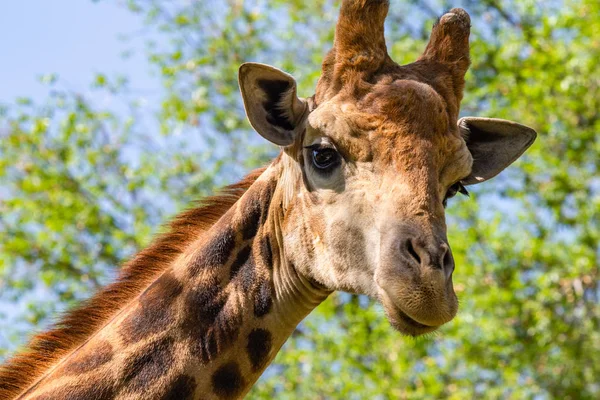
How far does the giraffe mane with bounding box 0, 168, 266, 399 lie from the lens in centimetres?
639

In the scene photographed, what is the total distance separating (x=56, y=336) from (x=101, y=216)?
49.7 ft

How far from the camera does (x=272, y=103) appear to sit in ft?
21.8

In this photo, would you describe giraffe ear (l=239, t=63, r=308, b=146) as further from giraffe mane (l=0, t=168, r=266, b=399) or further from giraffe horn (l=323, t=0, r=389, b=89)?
giraffe mane (l=0, t=168, r=266, b=399)

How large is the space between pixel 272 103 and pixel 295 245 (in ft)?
3.43

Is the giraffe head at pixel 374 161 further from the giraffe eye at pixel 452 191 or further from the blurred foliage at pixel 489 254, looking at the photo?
the blurred foliage at pixel 489 254

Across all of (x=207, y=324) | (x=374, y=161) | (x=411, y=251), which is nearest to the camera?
(x=411, y=251)

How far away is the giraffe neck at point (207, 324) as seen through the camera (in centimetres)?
591

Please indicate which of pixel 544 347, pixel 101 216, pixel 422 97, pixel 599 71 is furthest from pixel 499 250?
pixel 422 97

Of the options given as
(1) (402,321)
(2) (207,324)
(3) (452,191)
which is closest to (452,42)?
(3) (452,191)

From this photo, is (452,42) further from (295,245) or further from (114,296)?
(114,296)

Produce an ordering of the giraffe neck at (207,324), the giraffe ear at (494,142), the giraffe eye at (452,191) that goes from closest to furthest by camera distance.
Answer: the giraffe neck at (207,324) < the giraffe eye at (452,191) < the giraffe ear at (494,142)

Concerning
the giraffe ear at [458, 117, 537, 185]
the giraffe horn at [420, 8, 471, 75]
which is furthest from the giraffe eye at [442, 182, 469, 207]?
the giraffe horn at [420, 8, 471, 75]

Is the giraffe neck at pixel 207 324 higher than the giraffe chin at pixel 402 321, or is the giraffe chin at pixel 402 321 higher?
the giraffe chin at pixel 402 321

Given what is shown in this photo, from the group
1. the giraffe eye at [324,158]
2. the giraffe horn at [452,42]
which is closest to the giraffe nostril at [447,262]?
the giraffe eye at [324,158]
